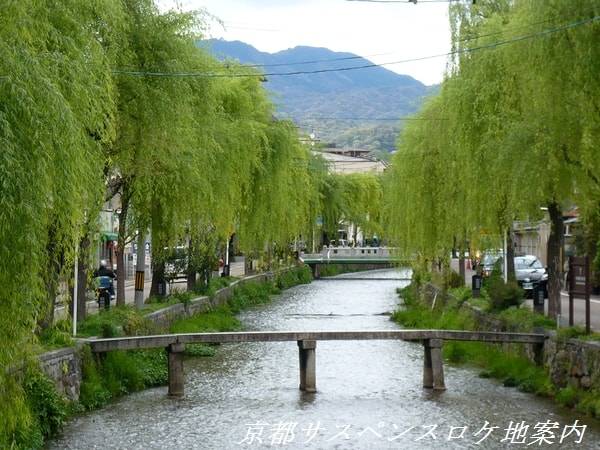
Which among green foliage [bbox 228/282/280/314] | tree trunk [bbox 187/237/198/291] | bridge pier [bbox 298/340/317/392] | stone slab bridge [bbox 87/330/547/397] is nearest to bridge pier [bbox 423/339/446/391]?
stone slab bridge [bbox 87/330/547/397]

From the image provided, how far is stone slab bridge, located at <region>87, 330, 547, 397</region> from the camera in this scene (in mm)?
21031

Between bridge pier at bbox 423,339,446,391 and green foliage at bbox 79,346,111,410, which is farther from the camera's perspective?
bridge pier at bbox 423,339,446,391

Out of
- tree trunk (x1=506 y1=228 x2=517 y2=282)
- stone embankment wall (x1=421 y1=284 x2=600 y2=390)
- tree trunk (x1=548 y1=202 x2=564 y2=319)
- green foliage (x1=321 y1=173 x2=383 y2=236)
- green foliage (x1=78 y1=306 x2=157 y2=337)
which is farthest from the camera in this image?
green foliage (x1=321 y1=173 x2=383 y2=236)

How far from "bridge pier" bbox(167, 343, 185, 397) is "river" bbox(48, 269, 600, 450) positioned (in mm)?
228

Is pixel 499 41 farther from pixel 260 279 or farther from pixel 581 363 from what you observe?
pixel 260 279

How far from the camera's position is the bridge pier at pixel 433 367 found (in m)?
22.2

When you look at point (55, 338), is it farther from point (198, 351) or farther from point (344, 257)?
point (344, 257)

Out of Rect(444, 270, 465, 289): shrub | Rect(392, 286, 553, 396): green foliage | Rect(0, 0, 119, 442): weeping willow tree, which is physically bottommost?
Rect(392, 286, 553, 396): green foliage

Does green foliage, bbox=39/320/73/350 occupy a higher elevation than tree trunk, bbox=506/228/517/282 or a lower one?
lower

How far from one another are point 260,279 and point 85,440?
4007 cm

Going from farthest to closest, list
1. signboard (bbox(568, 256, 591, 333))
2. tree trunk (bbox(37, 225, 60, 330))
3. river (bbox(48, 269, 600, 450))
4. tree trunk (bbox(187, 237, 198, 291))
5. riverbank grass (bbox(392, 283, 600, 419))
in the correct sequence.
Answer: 1. tree trunk (bbox(187, 237, 198, 291))
2. signboard (bbox(568, 256, 591, 333))
3. riverbank grass (bbox(392, 283, 600, 419))
4. river (bbox(48, 269, 600, 450))
5. tree trunk (bbox(37, 225, 60, 330))

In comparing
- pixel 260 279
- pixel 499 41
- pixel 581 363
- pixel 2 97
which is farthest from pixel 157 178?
pixel 260 279

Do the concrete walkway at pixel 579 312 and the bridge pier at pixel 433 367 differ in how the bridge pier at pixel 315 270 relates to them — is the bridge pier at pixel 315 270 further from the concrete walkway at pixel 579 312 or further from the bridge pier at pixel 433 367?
the bridge pier at pixel 433 367

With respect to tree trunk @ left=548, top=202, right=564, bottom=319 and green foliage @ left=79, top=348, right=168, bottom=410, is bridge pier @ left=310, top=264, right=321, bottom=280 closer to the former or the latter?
green foliage @ left=79, top=348, right=168, bottom=410
